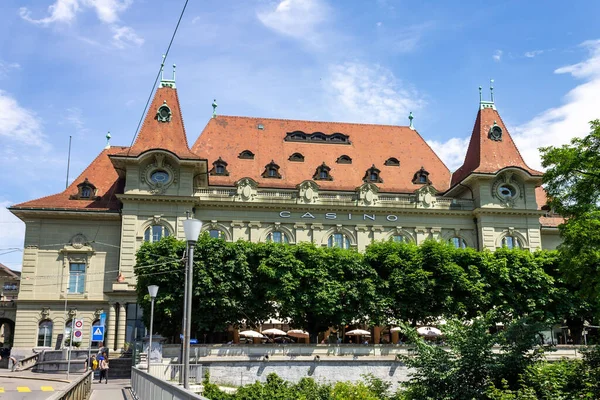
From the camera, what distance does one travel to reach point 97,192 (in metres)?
51.4

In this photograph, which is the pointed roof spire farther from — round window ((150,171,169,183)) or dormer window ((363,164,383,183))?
dormer window ((363,164,383,183))

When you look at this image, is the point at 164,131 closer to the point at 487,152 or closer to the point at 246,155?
the point at 246,155

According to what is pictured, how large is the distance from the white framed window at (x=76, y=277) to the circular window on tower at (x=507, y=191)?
110ft

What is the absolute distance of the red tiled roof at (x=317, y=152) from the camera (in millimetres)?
53281

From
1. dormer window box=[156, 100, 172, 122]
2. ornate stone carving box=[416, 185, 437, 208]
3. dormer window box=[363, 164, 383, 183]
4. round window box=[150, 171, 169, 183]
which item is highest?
dormer window box=[156, 100, 172, 122]

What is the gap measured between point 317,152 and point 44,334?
26.3 meters

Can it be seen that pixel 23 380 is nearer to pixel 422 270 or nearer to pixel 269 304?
pixel 269 304

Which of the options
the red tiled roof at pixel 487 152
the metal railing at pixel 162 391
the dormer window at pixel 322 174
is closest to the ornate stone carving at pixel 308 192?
the dormer window at pixel 322 174

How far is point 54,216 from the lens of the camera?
161ft

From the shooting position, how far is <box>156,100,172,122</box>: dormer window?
2029 inches

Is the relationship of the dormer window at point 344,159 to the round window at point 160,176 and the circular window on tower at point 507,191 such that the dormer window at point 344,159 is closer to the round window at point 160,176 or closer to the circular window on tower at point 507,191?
the circular window on tower at point 507,191

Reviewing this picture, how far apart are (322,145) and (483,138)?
13.9 m

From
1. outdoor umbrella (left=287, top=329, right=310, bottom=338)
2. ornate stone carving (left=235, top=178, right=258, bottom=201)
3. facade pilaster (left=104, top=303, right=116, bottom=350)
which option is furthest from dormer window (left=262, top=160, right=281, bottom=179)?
facade pilaster (left=104, top=303, right=116, bottom=350)

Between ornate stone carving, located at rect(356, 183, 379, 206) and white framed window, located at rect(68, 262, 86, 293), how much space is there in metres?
22.2
